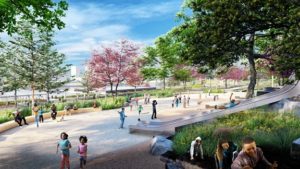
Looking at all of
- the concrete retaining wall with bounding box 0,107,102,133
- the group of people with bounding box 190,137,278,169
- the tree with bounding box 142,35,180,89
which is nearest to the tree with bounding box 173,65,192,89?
the tree with bounding box 142,35,180,89

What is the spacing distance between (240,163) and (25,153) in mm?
11650

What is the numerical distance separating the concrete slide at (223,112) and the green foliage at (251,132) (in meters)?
0.51

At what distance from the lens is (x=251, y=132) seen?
13.3 metres

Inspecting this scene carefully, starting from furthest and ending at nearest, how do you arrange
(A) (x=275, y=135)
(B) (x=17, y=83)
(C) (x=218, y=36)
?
1. (B) (x=17, y=83)
2. (C) (x=218, y=36)
3. (A) (x=275, y=135)

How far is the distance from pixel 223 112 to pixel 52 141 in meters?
8.93

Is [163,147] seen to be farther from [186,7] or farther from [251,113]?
[186,7]

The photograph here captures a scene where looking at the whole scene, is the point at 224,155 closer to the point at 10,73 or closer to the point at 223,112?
the point at 223,112

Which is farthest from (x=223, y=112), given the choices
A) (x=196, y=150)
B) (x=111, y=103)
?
(x=111, y=103)

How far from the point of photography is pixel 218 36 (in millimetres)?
19016

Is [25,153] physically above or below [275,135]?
below

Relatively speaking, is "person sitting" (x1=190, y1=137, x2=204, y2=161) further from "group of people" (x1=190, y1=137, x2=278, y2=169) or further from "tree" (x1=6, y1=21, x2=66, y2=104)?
"tree" (x1=6, y1=21, x2=66, y2=104)

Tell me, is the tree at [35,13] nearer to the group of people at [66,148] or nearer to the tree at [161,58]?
the group of people at [66,148]

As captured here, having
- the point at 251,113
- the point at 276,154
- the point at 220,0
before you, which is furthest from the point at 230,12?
the point at 276,154

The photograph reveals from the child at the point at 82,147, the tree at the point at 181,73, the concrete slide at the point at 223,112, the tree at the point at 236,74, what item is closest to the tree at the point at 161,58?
the tree at the point at 181,73
